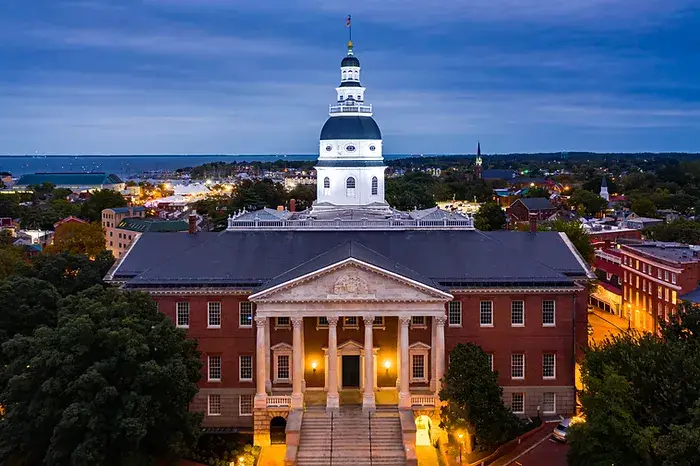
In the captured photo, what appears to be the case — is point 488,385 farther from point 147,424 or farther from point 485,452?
point 147,424

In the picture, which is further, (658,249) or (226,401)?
(658,249)

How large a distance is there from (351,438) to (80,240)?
72.3 meters

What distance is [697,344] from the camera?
4056 cm

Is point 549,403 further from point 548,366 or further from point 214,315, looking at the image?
point 214,315

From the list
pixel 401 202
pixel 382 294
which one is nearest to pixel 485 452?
pixel 382 294

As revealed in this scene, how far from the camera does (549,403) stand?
168 ft

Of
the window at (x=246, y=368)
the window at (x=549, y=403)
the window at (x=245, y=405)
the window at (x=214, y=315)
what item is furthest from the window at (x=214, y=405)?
the window at (x=549, y=403)

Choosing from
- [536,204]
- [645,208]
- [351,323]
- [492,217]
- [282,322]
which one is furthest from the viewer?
[536,204]

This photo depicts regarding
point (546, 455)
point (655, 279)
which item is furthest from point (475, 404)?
point (655, 279)

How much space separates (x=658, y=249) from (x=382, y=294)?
46328 mm

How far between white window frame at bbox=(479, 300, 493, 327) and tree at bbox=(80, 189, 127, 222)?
127888 mm

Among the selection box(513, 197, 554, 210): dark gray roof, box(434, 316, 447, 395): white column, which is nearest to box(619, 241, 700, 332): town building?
box(434, 316, 447, 395): white column

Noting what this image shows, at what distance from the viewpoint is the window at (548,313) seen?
5084 cm

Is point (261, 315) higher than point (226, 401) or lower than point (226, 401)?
higher
